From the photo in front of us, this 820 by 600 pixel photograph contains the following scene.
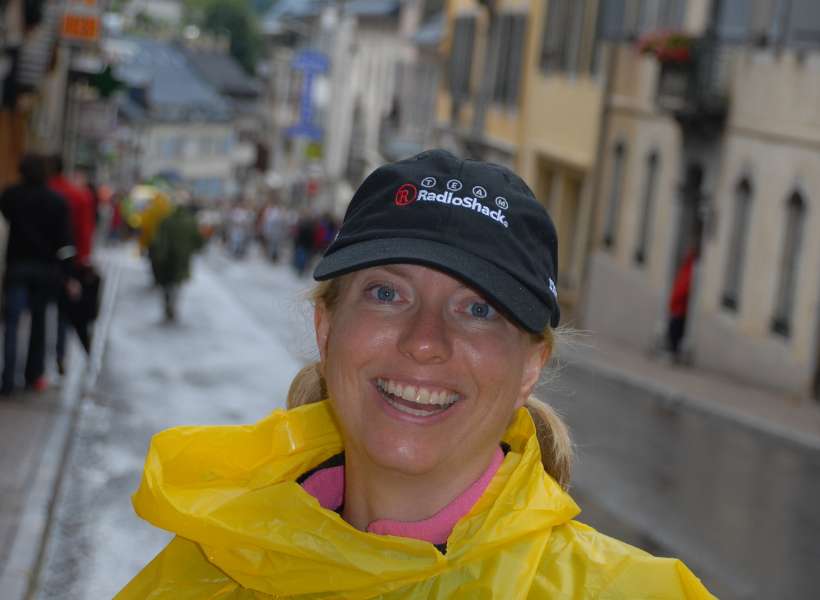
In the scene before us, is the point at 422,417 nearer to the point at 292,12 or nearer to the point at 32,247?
the point at 32,247

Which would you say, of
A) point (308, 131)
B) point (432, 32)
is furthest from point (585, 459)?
point (308, 131)

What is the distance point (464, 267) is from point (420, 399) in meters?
0.24

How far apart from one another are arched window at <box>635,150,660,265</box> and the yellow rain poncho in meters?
23.3

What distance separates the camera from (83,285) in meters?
11.3

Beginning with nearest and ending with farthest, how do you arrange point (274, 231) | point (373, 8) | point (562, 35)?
point (562, 35), point (274, 231), point (373, 8)

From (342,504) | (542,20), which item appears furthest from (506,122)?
(342,504)

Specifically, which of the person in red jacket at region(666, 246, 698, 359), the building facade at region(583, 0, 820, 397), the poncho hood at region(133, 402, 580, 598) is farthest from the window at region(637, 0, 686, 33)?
the poncho hood at region(133, 402, 580, 598)

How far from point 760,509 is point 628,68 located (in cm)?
1688

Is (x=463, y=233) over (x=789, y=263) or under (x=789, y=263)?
over

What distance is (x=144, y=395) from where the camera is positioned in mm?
13258

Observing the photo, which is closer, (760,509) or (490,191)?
(490,191)

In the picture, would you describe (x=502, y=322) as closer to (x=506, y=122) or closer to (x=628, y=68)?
(x=628, y=68)

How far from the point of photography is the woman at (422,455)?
8.09 feet

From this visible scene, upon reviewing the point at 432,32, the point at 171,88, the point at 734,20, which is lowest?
the point at 171,88
